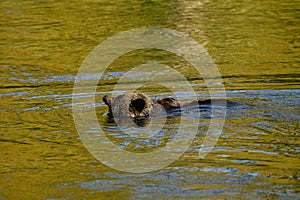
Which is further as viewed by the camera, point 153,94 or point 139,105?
point 153,94

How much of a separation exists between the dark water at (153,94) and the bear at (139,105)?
19 cm

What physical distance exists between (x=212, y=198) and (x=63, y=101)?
14.1ft

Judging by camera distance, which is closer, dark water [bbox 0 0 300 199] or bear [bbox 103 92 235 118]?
dark water [bbox 0 0 300 199]

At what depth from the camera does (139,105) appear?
8656 mm

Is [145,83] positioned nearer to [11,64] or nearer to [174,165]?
[11,64]

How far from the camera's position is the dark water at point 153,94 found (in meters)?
6.13

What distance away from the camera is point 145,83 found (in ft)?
35.0

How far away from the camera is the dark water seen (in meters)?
6.13

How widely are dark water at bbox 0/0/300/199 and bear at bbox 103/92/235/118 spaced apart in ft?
0.64

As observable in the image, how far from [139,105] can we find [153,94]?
51.2 inches

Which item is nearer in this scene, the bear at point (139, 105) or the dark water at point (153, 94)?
the dark water at point (153, 94)

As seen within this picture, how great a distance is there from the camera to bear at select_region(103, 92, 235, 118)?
8617 mm

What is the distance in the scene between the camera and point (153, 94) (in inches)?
391

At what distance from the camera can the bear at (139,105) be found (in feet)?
28.3
